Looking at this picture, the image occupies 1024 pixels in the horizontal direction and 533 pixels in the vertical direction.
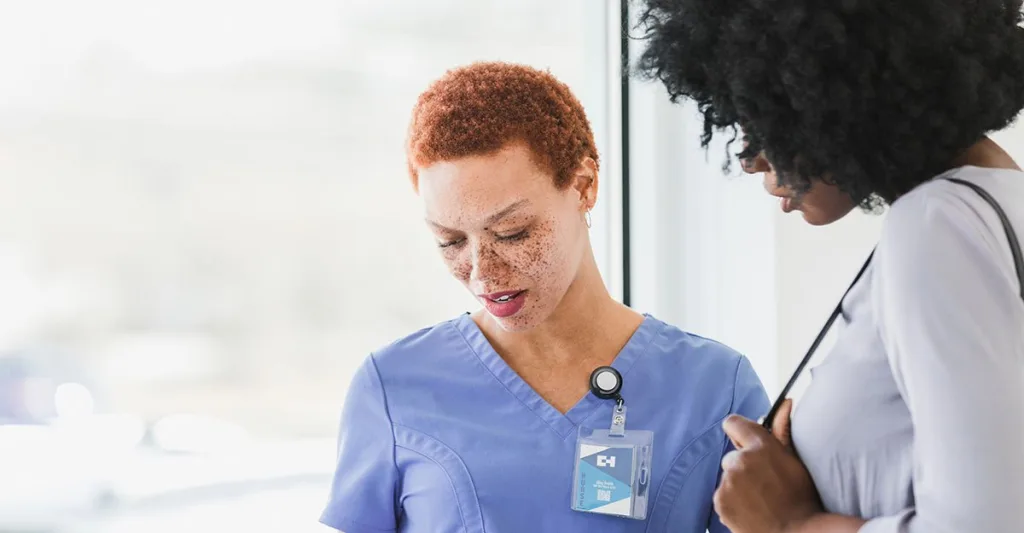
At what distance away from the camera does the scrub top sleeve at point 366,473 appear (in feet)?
4.44

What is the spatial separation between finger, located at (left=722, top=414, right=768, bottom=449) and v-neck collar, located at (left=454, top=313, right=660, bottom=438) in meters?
0.35

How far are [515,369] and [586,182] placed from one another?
0.92 ft

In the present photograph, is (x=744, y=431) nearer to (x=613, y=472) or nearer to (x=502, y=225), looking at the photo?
A: (x=613, y=472)

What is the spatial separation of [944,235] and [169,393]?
1.24 m

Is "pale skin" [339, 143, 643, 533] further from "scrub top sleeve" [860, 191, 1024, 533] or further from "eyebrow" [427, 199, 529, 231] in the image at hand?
"scrub top sleeve" [860, 191, 1024, 533]

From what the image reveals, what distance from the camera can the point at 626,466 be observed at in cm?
127

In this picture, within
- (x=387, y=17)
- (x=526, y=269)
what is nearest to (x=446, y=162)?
(x=526, y=269)

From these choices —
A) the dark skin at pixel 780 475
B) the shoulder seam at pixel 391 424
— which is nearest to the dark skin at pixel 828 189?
the dark skin at pixel 780 475

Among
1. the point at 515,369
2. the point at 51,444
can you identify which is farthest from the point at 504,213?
the point at 51,444

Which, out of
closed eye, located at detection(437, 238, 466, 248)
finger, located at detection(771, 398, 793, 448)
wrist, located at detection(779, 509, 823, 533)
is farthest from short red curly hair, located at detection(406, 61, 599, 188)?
wrist, located at detection(779, 509, 823, 533)

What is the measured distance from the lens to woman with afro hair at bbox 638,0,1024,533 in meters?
0.73

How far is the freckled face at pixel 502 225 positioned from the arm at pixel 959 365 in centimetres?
57

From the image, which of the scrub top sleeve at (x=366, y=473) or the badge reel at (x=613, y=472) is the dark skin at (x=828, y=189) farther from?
the scrub top sleeve at (x=366, y=473)

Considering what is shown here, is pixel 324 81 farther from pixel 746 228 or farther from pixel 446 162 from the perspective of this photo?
pixel 746 228
